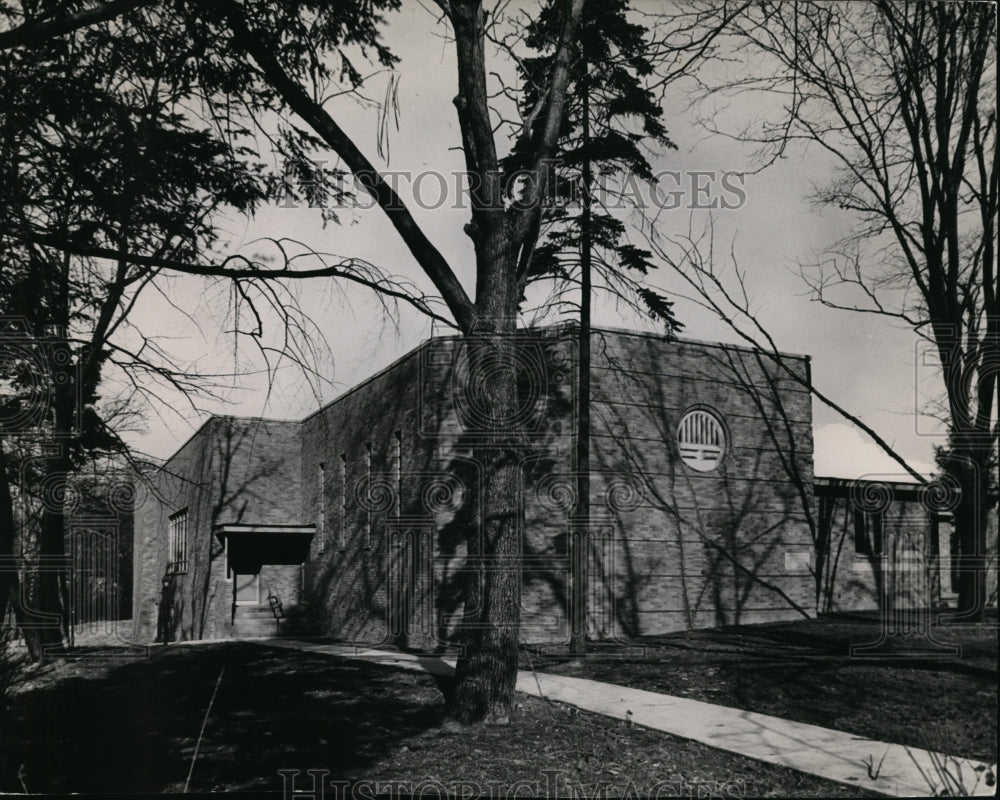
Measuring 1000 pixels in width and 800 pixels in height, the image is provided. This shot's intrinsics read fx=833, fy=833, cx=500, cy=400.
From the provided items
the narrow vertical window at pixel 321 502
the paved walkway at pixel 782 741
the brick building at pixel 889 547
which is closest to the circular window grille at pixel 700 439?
the brick building at pixel 889 547

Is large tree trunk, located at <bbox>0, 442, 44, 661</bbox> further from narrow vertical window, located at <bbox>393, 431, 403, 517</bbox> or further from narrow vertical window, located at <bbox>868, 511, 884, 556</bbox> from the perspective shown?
narrow vertical window, located at <bbox>868, 511, 884, 556</bbox>

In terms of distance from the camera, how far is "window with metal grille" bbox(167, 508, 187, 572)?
10.5m

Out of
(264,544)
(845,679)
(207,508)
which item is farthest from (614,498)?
(264,544)

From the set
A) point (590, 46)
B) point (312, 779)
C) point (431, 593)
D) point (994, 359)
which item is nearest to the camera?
point (312, 779)

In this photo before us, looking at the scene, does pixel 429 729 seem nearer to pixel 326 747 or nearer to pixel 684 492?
pixel 326 747

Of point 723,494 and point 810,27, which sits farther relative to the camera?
point 723,494

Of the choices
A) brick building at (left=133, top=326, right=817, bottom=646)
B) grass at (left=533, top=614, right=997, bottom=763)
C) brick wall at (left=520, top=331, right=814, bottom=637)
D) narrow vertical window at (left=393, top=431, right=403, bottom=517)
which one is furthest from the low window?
narrow vertical window at (left=393, top=431, right=403, bottom=517)

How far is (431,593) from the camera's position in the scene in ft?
48.8

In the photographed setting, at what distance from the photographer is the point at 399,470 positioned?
53.3 feet

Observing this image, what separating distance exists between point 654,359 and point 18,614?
11.4 metres

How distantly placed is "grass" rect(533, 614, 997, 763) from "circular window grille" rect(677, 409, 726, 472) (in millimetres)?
3805

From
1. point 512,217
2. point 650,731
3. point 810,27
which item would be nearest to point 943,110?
point 810,27

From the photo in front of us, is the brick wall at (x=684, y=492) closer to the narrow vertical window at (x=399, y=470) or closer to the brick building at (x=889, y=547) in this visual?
the brick building at (x=889, y=547)

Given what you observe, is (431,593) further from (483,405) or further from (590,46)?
(590,46)
